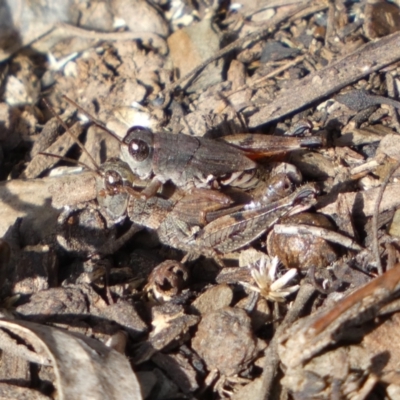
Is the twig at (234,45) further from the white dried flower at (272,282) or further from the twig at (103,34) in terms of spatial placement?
the white dried flower at (272,282)

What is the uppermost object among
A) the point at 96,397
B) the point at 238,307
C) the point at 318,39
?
the point at 318,39

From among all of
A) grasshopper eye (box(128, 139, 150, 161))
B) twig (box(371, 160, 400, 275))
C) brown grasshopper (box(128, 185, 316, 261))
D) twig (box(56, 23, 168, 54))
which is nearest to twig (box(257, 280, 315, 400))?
twig (box(371, 160, 400, 275))

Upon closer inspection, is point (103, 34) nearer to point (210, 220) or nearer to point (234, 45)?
point (234, 45)

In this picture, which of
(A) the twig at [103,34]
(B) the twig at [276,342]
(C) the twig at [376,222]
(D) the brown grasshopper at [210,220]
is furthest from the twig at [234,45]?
(B) the twig at [276,342]

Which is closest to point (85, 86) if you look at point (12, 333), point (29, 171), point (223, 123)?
point (29, 171)

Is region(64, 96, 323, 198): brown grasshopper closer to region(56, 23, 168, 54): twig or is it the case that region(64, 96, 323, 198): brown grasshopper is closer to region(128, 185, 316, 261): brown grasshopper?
A: region(128, 185, 316, 261): brown grasshopper

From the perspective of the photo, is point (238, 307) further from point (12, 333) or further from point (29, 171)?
point (29, 171)
